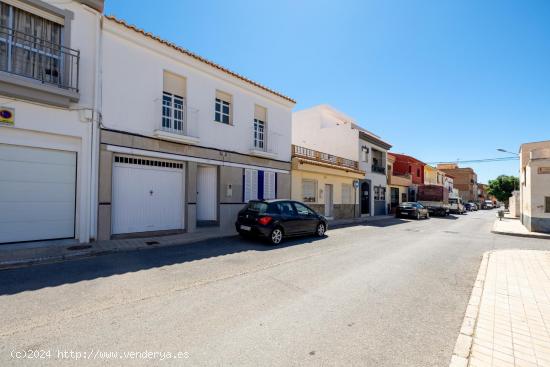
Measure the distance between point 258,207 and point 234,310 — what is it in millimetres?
5707

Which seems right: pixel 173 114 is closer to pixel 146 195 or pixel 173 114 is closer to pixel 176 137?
pixel 176 137

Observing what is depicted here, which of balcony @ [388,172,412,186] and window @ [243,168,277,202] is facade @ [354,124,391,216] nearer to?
balcony @ [388,172,412,186]

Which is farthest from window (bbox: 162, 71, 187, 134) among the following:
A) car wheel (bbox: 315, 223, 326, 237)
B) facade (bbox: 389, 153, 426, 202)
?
facade (bbox: 389, 153, 426, 202)

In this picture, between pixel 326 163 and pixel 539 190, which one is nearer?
pixel 539 190

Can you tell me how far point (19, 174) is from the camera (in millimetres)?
7273

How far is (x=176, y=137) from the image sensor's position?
991 centimetres

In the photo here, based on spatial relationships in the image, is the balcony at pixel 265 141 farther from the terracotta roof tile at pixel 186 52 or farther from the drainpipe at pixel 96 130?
the drainpipe at pixel 96 130

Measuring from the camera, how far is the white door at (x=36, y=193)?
7121 millimetres

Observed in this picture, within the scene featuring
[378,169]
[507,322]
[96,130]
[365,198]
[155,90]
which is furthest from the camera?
[378,169]

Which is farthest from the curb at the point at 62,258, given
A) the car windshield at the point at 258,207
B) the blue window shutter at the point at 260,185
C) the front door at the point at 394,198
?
the front door at the point at 394,198

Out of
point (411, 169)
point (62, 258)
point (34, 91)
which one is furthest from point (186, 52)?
point (411, 169)

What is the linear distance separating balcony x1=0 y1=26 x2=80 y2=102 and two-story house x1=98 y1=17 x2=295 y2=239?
97cm

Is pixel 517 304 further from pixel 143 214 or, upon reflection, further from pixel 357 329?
pixel 143 214

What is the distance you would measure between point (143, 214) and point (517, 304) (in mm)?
9827
